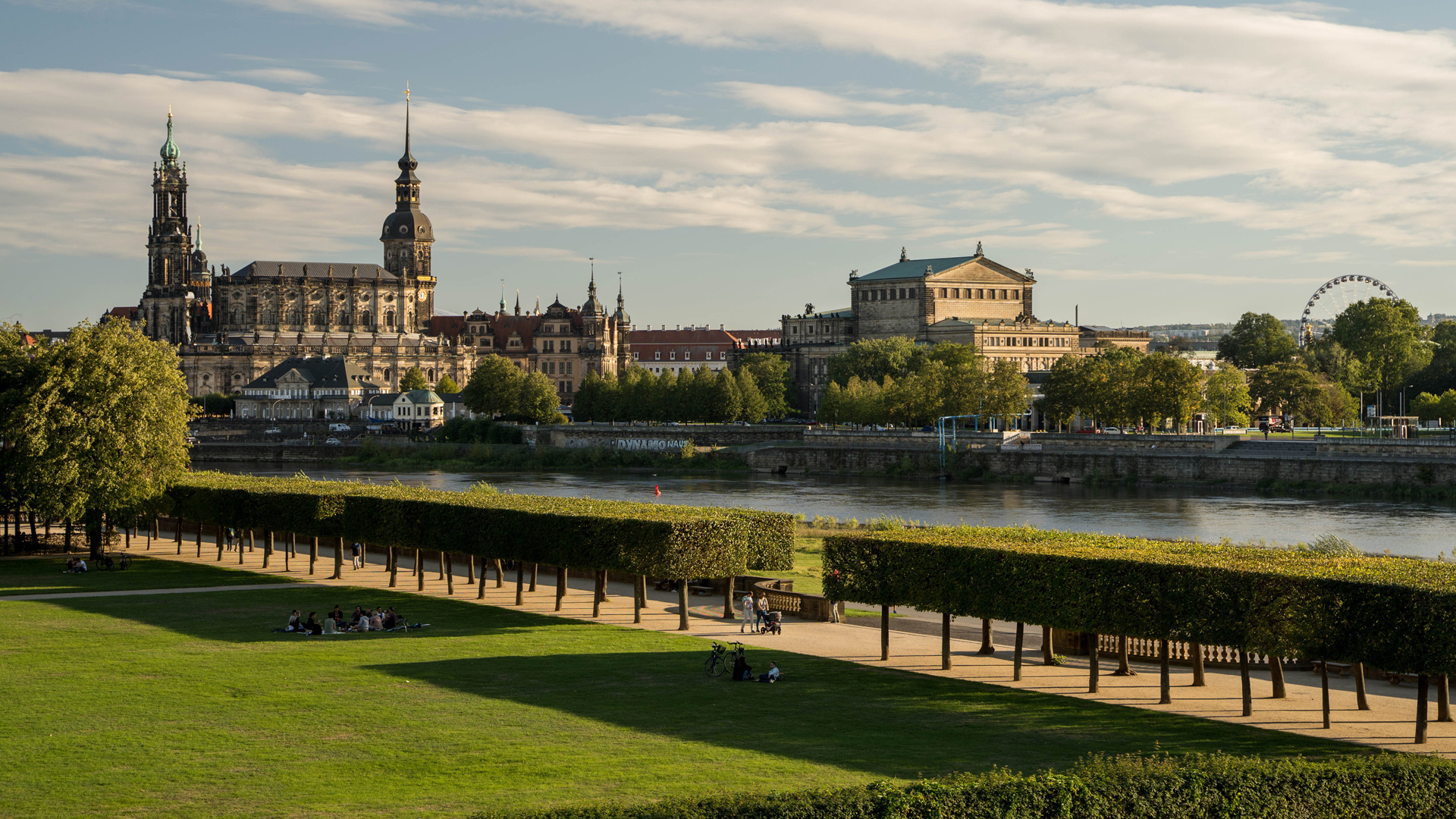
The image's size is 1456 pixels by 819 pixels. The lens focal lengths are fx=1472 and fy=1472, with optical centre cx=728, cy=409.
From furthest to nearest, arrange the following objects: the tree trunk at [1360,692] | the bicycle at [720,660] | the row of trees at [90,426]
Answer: the row of trees at [90,426]
the bicycle at [720,660]
the tree trunk at [1360,692]

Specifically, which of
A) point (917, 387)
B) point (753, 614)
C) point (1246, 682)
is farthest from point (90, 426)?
point (917, 387)

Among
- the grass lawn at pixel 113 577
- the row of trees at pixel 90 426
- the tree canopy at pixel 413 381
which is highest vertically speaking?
the tree canopy at pixel 413 381

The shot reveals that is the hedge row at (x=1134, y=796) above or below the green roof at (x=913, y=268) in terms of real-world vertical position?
below

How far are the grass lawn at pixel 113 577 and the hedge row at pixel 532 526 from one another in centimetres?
197

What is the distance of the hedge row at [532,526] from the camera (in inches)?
1216

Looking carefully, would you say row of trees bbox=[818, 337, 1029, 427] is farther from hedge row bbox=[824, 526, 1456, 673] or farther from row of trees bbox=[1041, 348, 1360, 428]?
hedge row bbox=[824, 526, 1456, 673]

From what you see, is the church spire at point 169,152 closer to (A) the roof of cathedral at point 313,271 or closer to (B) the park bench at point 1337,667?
(A) the roof of cathedral at point 313,271

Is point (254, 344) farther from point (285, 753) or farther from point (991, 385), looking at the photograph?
point (285, 753)

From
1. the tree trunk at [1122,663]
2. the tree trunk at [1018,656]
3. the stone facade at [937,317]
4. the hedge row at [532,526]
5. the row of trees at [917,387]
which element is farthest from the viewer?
the stone facade at [937,317]

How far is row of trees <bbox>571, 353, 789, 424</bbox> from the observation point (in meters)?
118

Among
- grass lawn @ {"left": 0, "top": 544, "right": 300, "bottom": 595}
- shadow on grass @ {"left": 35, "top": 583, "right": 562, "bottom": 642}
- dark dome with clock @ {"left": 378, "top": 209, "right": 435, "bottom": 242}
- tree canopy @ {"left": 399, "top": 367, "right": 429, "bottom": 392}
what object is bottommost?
shadow on grass @ {"left": 35, "top": 583, "right": 562, "bottom": 642}

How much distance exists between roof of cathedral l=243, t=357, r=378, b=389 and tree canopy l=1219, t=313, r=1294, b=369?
289 feet

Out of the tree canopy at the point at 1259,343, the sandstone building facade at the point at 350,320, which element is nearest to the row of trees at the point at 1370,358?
the tree canopy at the point at 1259,343

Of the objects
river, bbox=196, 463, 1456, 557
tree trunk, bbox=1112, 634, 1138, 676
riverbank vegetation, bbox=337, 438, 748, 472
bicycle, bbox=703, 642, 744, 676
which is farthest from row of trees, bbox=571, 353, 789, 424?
tree trunk, bbox=1112, 634, 1138, 676
